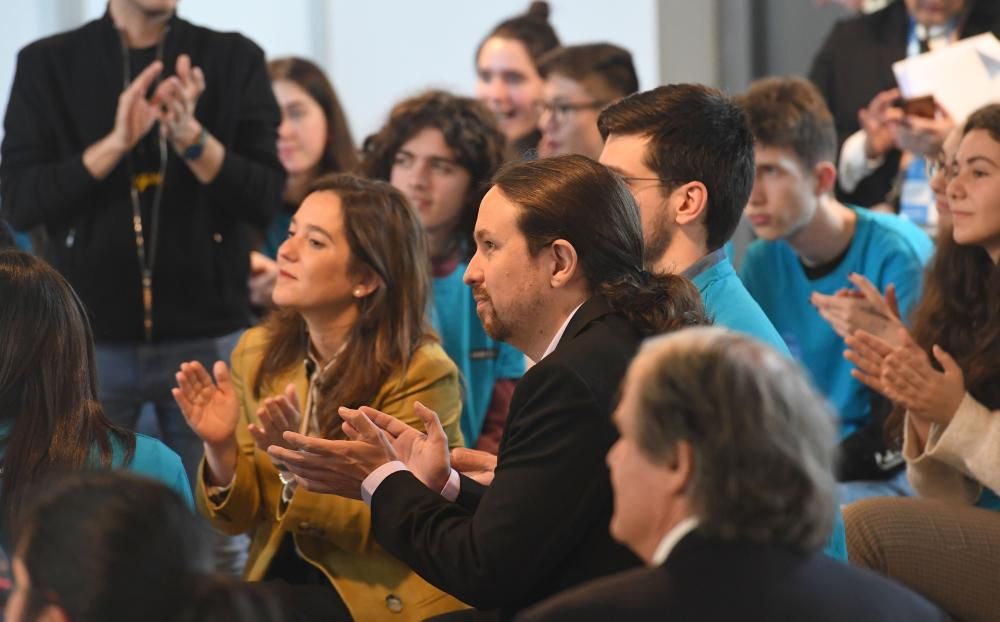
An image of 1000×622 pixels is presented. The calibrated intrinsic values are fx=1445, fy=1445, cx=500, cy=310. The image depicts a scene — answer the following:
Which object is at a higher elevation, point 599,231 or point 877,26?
point 599,231

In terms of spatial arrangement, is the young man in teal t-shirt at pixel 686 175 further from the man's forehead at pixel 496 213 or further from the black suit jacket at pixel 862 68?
the black suit jacket at pixel 862 68

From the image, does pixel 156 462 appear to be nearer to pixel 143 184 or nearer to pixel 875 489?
pixel 143 184

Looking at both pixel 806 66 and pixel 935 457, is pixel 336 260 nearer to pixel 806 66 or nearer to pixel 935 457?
pixel 935 457

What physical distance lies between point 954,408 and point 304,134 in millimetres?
2305

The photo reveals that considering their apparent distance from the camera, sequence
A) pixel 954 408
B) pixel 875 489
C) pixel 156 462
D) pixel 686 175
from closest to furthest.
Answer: pixel 156 462 < pixel 686 175 < pixel 954 408 < pixel 875 489

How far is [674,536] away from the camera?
1.40 metres

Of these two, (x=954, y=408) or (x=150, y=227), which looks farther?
(x=150, y=227)

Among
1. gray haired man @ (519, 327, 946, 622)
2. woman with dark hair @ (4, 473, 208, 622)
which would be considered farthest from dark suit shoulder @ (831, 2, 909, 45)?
woman with dark hair @ (4, 473, 208, 622)

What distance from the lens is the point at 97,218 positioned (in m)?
3.42

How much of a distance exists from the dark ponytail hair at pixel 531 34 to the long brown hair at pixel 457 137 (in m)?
1.08

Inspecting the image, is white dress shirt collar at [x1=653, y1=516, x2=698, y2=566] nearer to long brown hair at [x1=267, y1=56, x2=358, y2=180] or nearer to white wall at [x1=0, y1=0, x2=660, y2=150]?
long brown hair at [x1=267, y1=56, x2=358, y2=180]

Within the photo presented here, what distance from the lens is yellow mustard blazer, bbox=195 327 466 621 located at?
252 centimetres

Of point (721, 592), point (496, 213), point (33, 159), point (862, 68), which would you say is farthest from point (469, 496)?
point (862, 68)

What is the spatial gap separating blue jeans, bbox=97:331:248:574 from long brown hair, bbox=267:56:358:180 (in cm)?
99
